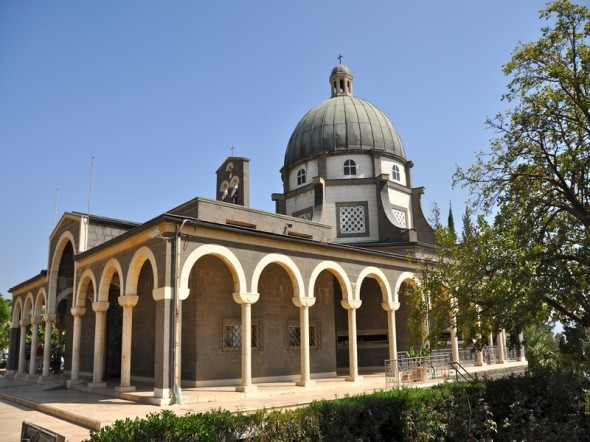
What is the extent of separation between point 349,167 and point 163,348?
1744cm

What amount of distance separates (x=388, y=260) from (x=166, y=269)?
1093 centimetres

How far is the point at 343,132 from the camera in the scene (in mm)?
29609

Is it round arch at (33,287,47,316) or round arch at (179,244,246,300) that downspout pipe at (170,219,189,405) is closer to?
round arch at (179,244,246,300)

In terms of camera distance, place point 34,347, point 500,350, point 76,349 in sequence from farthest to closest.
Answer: point 500,350 → point 34,347 → point 76,349

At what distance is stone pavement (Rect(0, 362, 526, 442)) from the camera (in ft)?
38.7

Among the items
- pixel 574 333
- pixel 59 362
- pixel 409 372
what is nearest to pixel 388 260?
pixel 409 372

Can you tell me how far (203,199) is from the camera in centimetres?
1950

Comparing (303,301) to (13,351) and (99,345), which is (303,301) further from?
(13,351)

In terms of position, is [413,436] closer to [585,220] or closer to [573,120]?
[585,220]

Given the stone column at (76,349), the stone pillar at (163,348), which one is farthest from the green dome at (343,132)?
the stone pillar at (163,348)

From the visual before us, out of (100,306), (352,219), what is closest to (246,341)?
(100,306)

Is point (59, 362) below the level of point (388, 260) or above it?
below

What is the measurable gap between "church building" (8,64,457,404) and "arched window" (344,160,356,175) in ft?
0.24

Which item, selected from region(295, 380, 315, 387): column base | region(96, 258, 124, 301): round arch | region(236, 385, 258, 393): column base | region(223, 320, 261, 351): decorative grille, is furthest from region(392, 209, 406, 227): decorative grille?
region(96, 258, 124, 301): round arch
